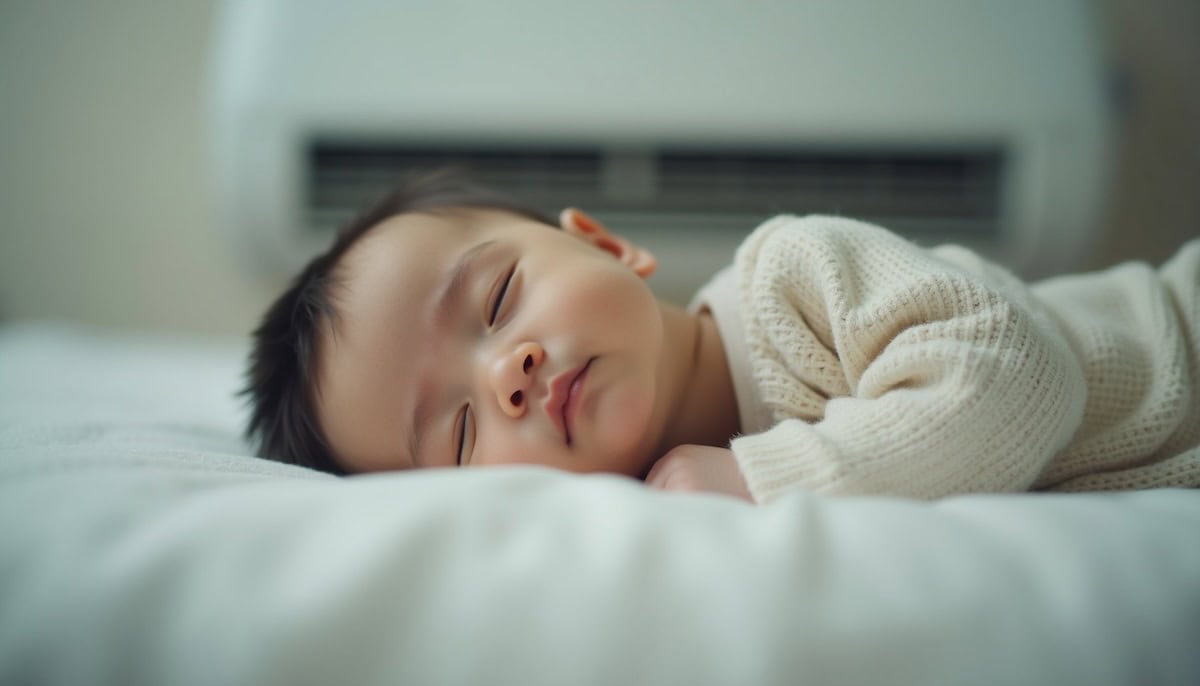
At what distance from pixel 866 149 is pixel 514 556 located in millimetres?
1225

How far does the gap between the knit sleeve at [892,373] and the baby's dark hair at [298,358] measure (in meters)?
0.29

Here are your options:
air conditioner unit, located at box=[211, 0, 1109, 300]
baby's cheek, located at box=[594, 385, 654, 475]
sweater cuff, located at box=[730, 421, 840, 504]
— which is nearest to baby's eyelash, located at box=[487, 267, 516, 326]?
baby's cheek, located at box=[594, 385, 654, 475]

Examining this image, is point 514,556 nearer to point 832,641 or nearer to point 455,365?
point 832,641

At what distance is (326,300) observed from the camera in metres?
0.67

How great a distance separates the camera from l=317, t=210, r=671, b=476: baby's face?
0.57 meters

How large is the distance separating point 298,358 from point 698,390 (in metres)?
0.32

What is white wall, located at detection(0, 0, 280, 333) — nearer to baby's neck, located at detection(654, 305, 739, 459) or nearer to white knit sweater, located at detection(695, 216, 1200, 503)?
baby's neck, located at detection(654, 305, 739, 459)

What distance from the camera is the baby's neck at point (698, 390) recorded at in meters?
0.70

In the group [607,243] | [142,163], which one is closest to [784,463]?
[607,243]

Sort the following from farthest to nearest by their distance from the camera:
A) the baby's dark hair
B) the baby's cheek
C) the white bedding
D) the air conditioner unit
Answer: the air conditioner unit < the baby's dark hair < the baby's cheek < the white bedding

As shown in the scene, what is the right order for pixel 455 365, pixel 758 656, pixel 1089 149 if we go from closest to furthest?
1. pixel 758 656
2. pixel 455 365
3. pixel 1089 149

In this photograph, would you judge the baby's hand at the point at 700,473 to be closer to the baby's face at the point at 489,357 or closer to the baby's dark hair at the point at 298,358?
the baby's face at the point at 489,357

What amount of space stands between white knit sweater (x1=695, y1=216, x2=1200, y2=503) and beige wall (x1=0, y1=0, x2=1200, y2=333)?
119cm

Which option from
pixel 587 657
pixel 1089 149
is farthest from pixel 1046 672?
pixel 1089 149
